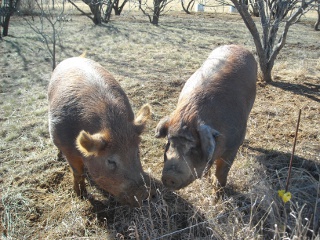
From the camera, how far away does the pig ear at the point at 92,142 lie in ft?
9.94

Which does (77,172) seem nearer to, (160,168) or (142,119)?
(142,119)

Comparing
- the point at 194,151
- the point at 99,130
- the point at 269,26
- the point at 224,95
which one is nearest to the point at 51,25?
the point at 269,26

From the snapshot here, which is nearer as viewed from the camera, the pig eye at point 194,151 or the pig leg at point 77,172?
the pig eye at point 194,151

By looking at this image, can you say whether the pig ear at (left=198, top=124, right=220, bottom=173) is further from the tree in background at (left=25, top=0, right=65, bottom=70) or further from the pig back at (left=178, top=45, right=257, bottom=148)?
the tree in background at (left=25, top=0, right=65, bottom=70)

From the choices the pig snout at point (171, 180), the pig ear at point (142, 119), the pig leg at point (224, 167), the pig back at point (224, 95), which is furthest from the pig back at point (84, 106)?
the pig leg at point (224, 167)

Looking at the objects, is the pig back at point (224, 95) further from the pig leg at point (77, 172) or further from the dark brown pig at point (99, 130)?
the pig leg at point (77, 172)

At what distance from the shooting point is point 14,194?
13.1ft

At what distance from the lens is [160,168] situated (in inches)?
176

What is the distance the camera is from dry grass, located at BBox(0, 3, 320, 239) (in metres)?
3.25

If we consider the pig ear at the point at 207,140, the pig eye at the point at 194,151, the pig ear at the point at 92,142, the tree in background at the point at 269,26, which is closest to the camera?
the pig ear at the point at 92,142

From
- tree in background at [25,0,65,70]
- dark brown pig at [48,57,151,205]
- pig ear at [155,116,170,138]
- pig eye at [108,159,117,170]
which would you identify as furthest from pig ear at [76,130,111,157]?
tree in background at [25,0,65,70]

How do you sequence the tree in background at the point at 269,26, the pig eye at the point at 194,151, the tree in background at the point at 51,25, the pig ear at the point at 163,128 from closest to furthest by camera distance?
the pig eye at the point at 194,151, the pig ear at the point at 163,128, the tree in background at the point at 269,26, the tree in background at the point at 51,25

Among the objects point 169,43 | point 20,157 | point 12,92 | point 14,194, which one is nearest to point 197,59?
point 169,43

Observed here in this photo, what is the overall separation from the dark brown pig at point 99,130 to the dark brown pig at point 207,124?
1.07ft
